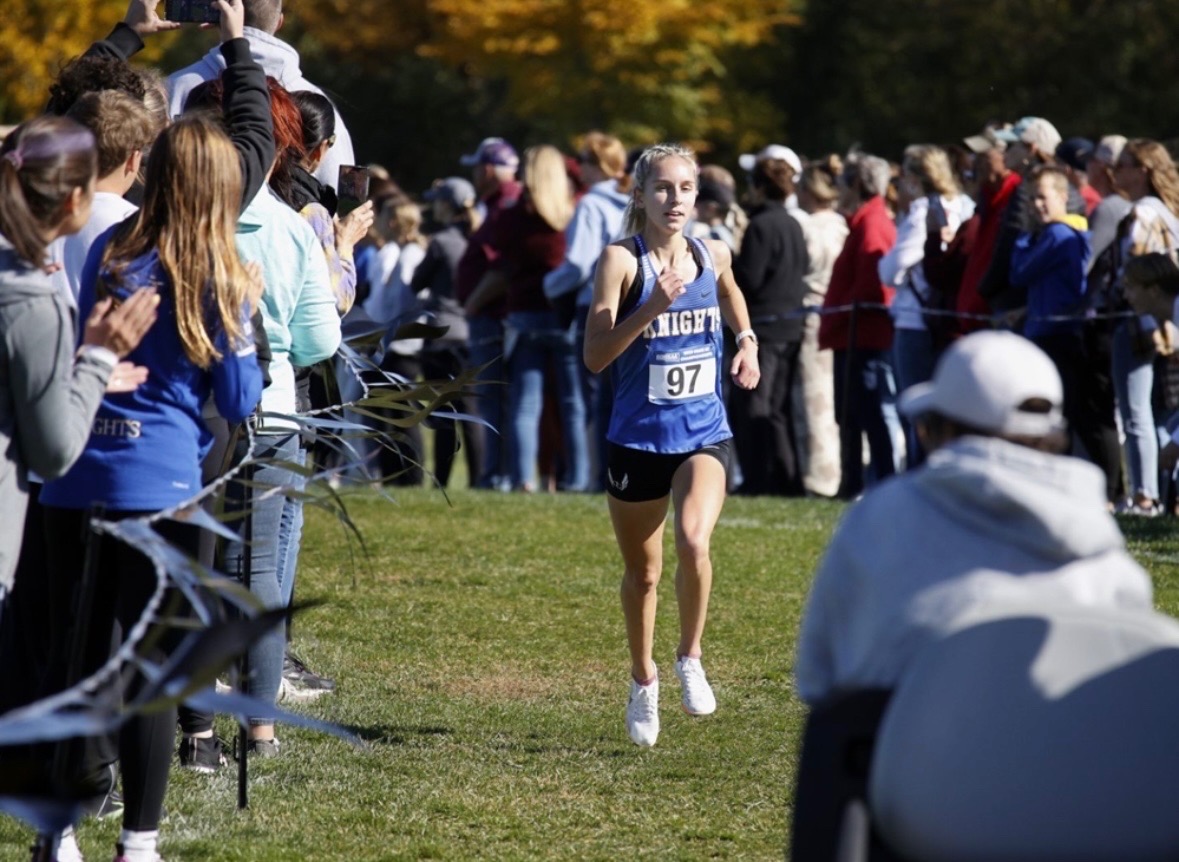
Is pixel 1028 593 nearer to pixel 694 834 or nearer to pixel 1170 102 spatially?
pixel 694 834

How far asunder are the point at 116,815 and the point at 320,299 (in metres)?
1.64

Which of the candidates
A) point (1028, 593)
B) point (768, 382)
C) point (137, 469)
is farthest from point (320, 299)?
point (768, 382)

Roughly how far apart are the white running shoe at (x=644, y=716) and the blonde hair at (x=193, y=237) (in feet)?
8.05

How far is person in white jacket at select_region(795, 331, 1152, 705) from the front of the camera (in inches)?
120

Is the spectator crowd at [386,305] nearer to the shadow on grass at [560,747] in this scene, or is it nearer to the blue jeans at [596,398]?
the blue jeans at [596,398]

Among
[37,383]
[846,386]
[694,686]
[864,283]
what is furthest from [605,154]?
[37,383]

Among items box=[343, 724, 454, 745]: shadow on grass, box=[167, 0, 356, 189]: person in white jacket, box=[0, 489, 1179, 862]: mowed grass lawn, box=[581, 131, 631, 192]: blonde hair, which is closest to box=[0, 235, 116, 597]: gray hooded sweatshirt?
box=[0, 489, 1179, 862]: mowed grass lawn

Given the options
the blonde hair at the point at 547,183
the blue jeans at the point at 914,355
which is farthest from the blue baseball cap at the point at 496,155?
the blue jeans at the point at 914,355

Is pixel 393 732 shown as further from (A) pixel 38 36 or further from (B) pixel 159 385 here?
(A) pixel 38 36

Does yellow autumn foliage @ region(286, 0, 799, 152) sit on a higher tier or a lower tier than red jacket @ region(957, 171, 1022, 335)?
higher

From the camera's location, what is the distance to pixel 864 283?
1298cm

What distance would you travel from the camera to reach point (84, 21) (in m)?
32.0

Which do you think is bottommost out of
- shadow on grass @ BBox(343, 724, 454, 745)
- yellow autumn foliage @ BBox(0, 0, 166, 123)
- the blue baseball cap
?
shadow on grass @ BBox(343, 724, 454, 745)

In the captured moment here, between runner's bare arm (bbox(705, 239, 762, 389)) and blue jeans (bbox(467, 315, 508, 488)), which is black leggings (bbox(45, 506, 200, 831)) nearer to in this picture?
runner's bare arm (bbox(705, 239, 762, 389))
